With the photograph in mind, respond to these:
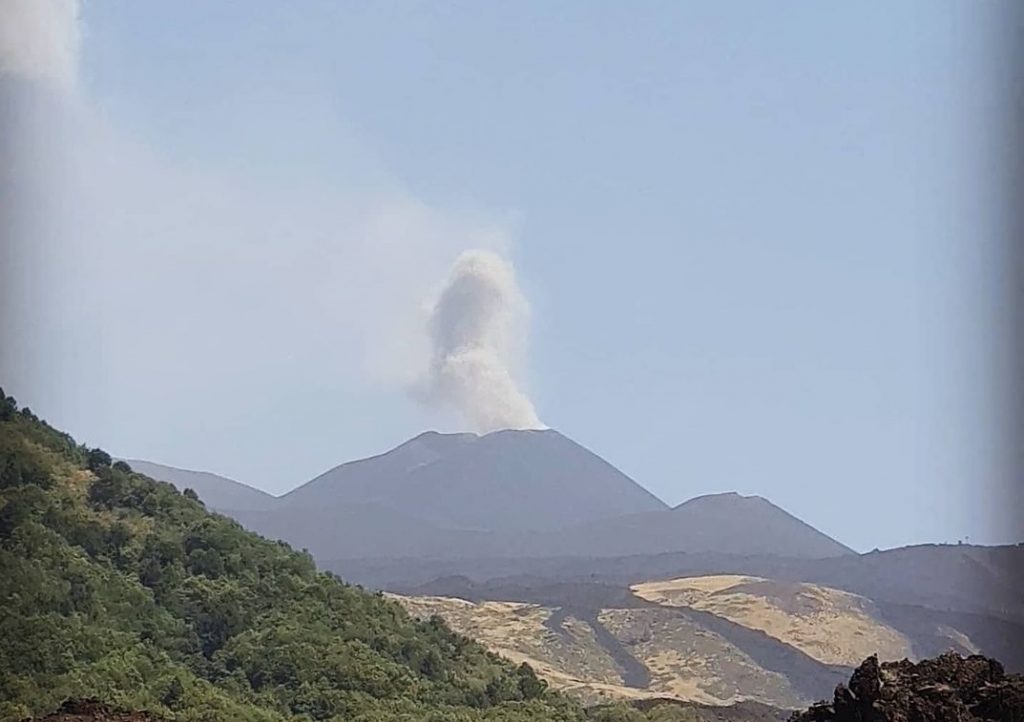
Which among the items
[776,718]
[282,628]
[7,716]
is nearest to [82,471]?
[282,628]

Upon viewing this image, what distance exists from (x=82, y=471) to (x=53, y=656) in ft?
8.24

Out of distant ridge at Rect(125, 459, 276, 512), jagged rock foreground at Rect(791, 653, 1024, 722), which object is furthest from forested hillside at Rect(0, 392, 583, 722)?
jagged rock foreground at Rect(791, 653, 1024, 722)

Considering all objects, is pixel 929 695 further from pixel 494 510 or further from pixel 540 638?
pixel 494 510

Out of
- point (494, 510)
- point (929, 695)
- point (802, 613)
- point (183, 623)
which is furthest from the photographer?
point (494, 510)

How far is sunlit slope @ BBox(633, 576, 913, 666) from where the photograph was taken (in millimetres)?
11219

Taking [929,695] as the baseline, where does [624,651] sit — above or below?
above

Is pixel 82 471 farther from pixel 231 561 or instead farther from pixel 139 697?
pixel 139 697

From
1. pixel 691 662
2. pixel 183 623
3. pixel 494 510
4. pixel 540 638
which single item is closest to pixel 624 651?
pixel 691 662

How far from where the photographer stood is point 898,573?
10.8 m

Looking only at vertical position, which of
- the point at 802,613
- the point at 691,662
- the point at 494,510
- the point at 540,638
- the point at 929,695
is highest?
the point at 494,510

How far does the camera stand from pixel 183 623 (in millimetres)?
9219

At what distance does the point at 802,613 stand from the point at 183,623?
537 cm

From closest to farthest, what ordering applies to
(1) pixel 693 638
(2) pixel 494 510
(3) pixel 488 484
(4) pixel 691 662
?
(4) pixel 691 662 → (1) pixel 693 638 → (3) pixel 488 484 → (2) pixel 494 510

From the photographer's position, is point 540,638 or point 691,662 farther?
point 540,638
